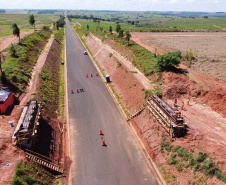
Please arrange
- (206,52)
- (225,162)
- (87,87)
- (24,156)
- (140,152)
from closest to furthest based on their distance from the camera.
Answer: (225,162), (24,156), (140,152), (87,87), (206,52)

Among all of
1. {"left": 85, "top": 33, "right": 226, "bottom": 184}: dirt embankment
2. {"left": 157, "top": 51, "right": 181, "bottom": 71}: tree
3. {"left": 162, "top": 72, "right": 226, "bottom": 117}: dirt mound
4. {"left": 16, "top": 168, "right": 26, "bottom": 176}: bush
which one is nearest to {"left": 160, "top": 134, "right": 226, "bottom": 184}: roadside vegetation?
{"left": 85, "top": 33, "right": 226, "bottom": 184}: dirt embankment

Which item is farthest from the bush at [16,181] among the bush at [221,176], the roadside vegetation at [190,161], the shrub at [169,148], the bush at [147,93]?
the bush at [147,93]

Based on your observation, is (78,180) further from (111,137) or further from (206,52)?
(206,52)

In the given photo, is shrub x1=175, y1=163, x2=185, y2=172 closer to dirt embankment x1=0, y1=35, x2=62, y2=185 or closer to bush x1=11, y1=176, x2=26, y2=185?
dirt embankment x1=0, y1=35, x2=62, y2=185

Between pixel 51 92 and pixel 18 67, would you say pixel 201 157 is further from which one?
pixel 18 67

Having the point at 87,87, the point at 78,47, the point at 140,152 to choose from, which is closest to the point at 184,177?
the point at 140,152

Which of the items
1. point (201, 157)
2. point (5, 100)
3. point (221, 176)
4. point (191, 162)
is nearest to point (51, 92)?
point (5, 100)

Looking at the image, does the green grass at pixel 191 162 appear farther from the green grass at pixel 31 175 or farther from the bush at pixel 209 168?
the green grass at pixel 31 175
